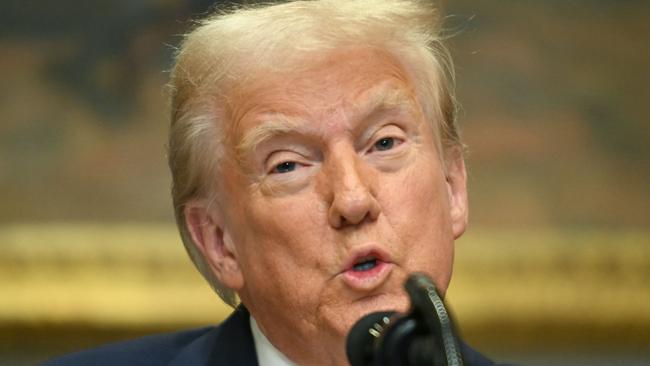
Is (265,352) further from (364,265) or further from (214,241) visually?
(364,265)

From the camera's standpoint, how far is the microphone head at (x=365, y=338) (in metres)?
2.60

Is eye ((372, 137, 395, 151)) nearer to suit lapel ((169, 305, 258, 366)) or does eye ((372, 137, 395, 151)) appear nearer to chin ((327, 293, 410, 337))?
chin ((327, 293, 410, 337))

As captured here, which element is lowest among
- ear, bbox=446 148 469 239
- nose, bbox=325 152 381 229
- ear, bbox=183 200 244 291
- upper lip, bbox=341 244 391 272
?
ear, bbox=183 200 244 291

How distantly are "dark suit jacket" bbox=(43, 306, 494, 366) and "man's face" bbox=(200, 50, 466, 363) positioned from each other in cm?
17

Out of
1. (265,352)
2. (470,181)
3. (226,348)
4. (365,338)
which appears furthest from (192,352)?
(470,181)

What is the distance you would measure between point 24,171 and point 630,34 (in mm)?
2708

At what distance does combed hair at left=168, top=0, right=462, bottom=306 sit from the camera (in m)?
3.52

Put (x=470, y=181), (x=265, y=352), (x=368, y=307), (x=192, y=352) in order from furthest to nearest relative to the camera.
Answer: (x=470, y=181), (x=192, y=352), (x=265, y=352), (x=368, y=307)

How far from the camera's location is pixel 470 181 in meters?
5.93

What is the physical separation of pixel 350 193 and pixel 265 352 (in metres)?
0.64

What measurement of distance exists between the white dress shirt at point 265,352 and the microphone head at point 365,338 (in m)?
0.98

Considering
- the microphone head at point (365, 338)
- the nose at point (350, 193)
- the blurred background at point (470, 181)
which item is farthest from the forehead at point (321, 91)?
the blurred background at point (470, 181)

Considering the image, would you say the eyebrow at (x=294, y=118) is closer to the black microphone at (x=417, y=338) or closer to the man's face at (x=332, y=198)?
the man's face at (x=332, y=198)

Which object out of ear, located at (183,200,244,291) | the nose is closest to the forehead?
the nose
